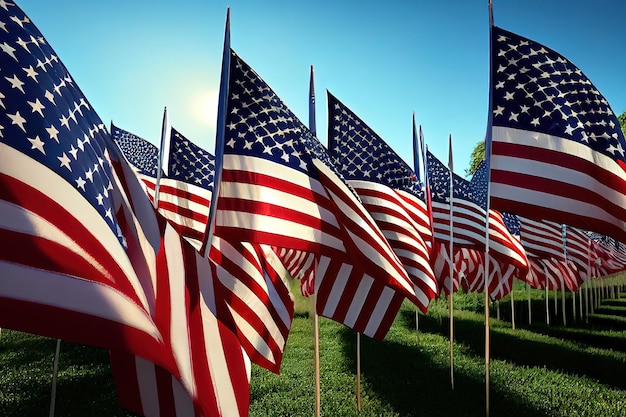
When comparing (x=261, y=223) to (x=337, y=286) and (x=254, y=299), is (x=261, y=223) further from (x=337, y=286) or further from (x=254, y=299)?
(x=337, y=286)

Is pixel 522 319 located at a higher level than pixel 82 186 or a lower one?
lower

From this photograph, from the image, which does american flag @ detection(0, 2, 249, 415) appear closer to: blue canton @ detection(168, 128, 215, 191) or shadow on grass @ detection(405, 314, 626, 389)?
blue canton @ detection(168, 128, 215, 191)

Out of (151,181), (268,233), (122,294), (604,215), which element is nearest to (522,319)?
(151,181)

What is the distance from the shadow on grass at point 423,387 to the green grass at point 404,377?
1.0 inches

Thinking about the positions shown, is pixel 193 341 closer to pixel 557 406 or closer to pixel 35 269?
pixel 35 269

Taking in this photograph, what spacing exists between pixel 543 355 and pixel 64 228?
1741cm

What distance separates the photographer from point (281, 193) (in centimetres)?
590

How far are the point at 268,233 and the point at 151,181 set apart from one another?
884 centimetres

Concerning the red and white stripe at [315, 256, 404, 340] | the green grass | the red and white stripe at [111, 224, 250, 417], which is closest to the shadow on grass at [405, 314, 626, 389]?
the green grass

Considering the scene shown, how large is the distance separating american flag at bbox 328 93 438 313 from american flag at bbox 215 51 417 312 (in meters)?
2.36

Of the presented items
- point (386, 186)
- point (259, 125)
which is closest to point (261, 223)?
point (259, 125)

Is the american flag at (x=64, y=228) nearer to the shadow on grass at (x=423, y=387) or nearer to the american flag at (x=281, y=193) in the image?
the american flag at (x=281, y=193)

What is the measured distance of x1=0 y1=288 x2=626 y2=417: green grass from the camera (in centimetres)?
1091

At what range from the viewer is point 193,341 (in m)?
4.02
